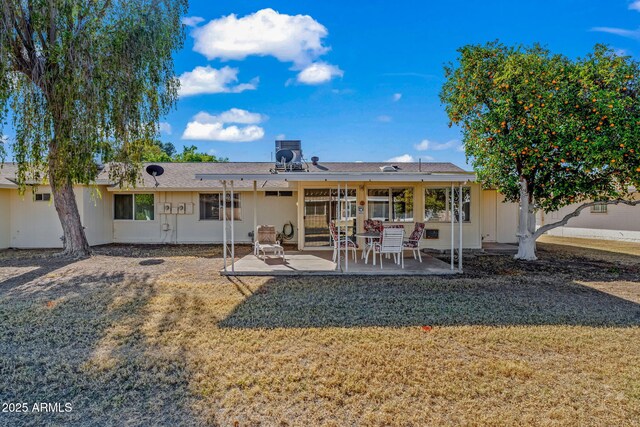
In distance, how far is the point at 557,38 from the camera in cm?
1002

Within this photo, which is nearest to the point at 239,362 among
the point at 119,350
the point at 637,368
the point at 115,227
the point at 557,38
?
the point at 119,350

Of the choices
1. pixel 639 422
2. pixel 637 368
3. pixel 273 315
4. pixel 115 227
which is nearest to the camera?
→ pixel 639 422

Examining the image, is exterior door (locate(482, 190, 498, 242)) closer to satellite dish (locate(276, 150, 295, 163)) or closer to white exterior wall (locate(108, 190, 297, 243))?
white exterior wall (locate(108, 190, 297, 243))

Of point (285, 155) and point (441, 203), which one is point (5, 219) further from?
point (441, 203)

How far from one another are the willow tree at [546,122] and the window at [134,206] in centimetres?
1180

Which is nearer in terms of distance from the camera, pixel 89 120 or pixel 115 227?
pixel 89 120

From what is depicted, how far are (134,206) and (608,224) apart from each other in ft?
72.6

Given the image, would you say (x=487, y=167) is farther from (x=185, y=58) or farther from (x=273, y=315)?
(x=185, y=58)

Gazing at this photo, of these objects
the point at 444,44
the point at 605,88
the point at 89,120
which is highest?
the point at 444,44

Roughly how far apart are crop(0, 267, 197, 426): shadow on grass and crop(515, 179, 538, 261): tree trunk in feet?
33.5

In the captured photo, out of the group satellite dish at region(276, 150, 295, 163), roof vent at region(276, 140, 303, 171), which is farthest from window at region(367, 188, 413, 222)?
satellite dish at region(276, 150, 295, 163)

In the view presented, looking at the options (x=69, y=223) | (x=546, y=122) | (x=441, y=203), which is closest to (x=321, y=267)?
(x=441, y=203)

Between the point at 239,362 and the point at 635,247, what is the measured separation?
17299mm

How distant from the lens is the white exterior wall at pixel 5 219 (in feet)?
42.1
